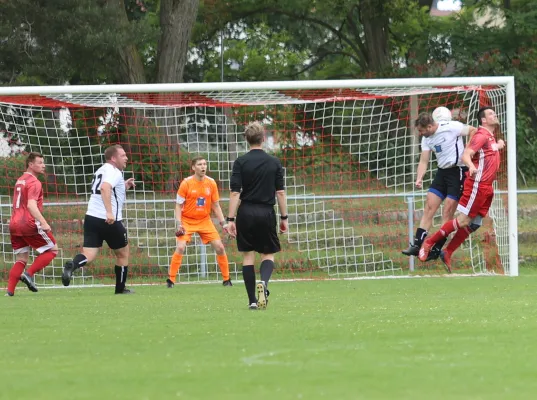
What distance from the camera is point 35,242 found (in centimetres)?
1435

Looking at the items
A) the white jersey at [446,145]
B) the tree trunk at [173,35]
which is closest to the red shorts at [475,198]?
the white jersey at [446,145]

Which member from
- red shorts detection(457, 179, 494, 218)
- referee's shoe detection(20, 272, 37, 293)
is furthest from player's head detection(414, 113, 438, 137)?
referee's shoe detection(20, 272, 37, 293)

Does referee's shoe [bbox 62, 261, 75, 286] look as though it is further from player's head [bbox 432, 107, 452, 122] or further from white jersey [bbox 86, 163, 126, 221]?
player's head [bbox 432, 107, 452, 122]

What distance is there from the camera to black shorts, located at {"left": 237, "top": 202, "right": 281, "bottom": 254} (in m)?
10.5

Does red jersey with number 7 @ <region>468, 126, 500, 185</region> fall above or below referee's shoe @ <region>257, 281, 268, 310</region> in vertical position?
above

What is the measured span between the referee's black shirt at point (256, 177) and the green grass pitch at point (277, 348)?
1.09 metres

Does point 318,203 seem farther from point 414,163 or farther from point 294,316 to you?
point 294,316

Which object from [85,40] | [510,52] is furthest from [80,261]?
[510,52]

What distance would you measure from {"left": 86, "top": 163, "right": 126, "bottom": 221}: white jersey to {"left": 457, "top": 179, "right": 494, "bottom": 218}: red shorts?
433cm

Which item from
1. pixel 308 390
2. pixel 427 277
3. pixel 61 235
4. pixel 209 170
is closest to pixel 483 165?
pixel 427 277

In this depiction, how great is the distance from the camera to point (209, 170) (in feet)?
63.0

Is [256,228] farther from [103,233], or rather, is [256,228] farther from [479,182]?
[479,182]

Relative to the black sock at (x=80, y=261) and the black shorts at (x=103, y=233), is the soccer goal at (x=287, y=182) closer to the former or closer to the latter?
the black shorts at (x=103, y=233)

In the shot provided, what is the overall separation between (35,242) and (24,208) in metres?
0.48
